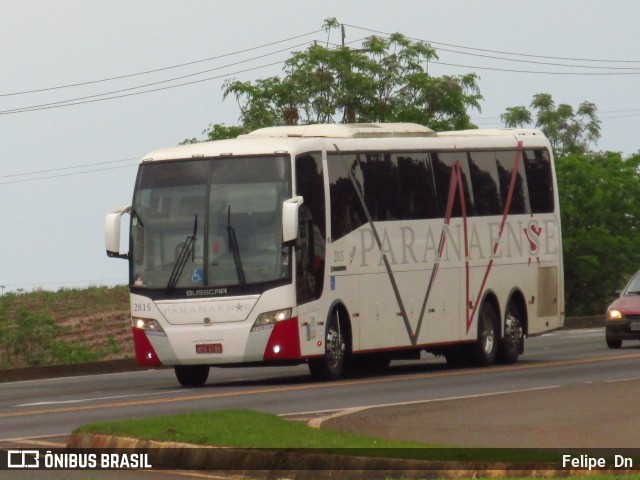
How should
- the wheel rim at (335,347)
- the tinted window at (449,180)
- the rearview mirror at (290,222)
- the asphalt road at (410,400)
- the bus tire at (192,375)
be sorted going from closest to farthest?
1. the asphalt road at (410,400)
2. the rearview mirror at (290,222)
3. the wheel rim at (335,347)
4. the bus tire at (192,375)
5. the tinted window at (449,180)

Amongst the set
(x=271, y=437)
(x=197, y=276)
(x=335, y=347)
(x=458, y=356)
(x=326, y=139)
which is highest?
(x=326, y=139)

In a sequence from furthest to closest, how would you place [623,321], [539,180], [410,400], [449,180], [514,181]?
[623,321], [539,180], [514,181], [449,180], [410,400]

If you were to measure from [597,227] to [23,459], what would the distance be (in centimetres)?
4618

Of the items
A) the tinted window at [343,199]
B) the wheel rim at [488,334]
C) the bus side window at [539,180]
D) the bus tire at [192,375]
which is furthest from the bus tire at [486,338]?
the bus tire at [192,375]

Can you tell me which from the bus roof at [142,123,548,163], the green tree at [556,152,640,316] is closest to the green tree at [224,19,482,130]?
the green tree at [556,152,640,316]

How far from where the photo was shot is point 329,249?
2425 cm

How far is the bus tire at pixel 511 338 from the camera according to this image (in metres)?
28.4

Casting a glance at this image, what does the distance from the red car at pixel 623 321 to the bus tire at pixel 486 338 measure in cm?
477

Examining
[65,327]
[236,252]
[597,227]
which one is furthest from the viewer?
[597,227]

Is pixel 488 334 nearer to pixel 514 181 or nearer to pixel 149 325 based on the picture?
pixel 514 181

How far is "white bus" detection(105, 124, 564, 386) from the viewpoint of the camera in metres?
23.3

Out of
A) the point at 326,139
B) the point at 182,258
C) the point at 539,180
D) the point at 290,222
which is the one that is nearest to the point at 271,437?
the point at 290,222

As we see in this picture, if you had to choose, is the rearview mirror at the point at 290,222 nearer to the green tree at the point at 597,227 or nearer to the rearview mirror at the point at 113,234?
the rearview mirror at the point at 113,234

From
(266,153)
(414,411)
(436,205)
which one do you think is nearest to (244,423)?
(414,411)
